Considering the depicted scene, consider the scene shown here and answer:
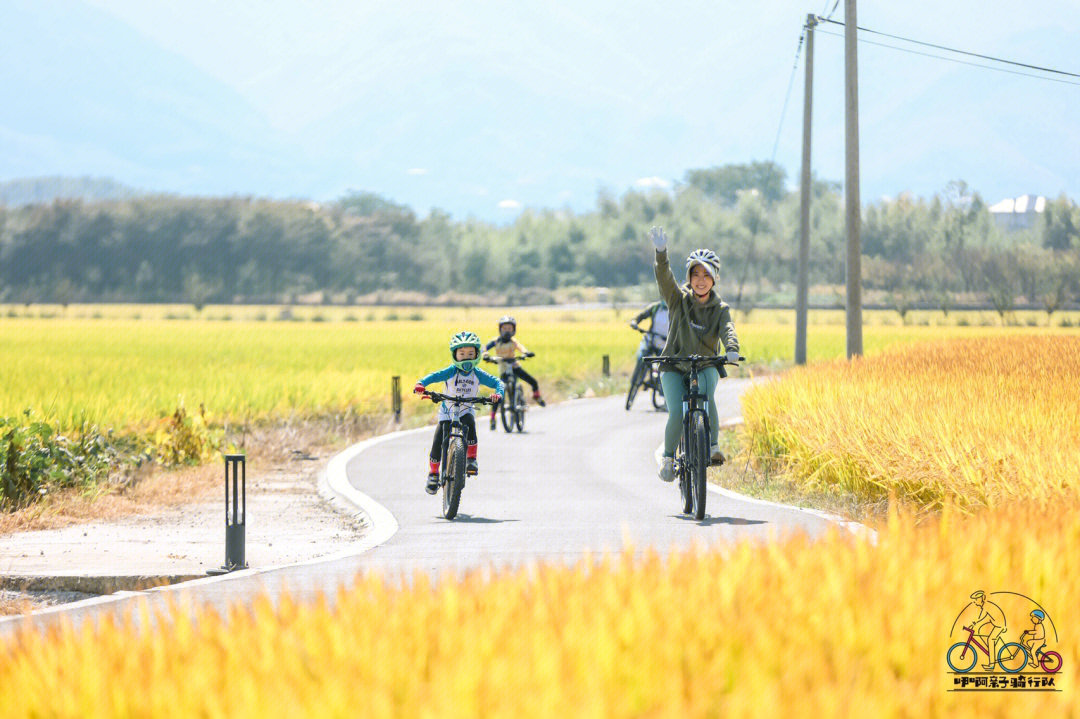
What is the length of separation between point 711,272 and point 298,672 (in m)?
8.40

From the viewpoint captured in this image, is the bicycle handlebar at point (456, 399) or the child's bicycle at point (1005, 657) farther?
the bicycle handlebar at point (456, 399)

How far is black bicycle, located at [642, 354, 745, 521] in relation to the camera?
12203 millimetres

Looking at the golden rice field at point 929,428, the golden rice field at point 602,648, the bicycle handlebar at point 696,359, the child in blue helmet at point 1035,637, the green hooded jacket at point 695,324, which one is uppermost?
the green hooded jacket at point 695,324

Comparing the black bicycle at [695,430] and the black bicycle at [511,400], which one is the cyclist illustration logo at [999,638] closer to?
the black bicycle at [695,430]

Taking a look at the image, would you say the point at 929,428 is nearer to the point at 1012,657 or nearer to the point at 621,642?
the point at 1012,657

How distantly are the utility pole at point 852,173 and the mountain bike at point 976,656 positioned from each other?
23.0 m

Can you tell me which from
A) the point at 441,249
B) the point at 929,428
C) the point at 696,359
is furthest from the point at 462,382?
the point at 441,249

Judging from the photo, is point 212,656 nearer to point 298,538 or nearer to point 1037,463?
point 1037,463

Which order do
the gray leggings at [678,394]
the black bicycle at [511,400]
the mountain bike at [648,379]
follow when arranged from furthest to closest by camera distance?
the mountain bike at [648,379] → the black bicycle at [511,400] → the gray leggings at [678,394]

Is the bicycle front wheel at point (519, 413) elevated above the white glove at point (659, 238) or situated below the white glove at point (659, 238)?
below

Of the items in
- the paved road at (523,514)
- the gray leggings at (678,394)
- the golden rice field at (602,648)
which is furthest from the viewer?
the gray leggings at (678,394)

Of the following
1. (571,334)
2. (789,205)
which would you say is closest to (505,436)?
(571,334)

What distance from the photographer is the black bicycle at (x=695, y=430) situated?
12203 mm

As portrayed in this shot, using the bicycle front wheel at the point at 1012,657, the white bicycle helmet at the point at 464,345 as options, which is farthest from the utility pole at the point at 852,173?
the bicycle front wheel at the point at 1012,657
